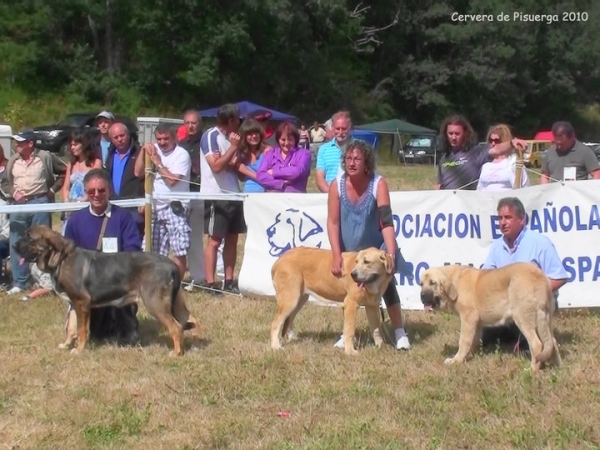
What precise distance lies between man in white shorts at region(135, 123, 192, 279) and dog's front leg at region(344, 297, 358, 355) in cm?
286

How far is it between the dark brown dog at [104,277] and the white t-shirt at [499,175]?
3.26 m

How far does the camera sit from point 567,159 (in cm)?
927

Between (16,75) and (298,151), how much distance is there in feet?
118

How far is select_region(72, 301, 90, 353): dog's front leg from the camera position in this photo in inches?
287

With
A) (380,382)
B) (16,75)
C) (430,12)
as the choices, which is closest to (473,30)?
(430,12)

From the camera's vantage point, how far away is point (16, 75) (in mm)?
42531

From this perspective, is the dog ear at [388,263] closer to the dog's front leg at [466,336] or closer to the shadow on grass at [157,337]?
the dog's front leg at [466,336]

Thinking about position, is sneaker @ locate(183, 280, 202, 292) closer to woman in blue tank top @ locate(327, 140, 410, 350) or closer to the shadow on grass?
the shadow on grass

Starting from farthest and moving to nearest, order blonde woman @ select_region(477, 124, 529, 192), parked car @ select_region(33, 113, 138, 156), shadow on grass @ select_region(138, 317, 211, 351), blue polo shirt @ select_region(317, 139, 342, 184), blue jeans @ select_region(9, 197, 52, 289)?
parked car @ select_region(33, 113, 138, 156)
blue jeans @ select_region(9, 197, 52, 289)
blue polo shirt @ select_region(317, 139, 342, 184)
blonde woman @ select_region(477, 124, 529, 192)
shadow on grass @ select_region(138, 317, 211, 351)

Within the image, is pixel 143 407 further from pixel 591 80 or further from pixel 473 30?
pixel 591 80

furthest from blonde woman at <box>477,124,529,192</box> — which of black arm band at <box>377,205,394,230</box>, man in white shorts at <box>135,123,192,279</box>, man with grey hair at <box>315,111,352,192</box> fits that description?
man in white shorts at <box>135,123,192,279</box>

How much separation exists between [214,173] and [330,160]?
1.26m

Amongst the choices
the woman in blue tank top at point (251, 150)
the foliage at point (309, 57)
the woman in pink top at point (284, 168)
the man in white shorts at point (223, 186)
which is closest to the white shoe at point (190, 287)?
the man in white shorts at point (223, 186)

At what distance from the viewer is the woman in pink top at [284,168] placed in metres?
9.41
